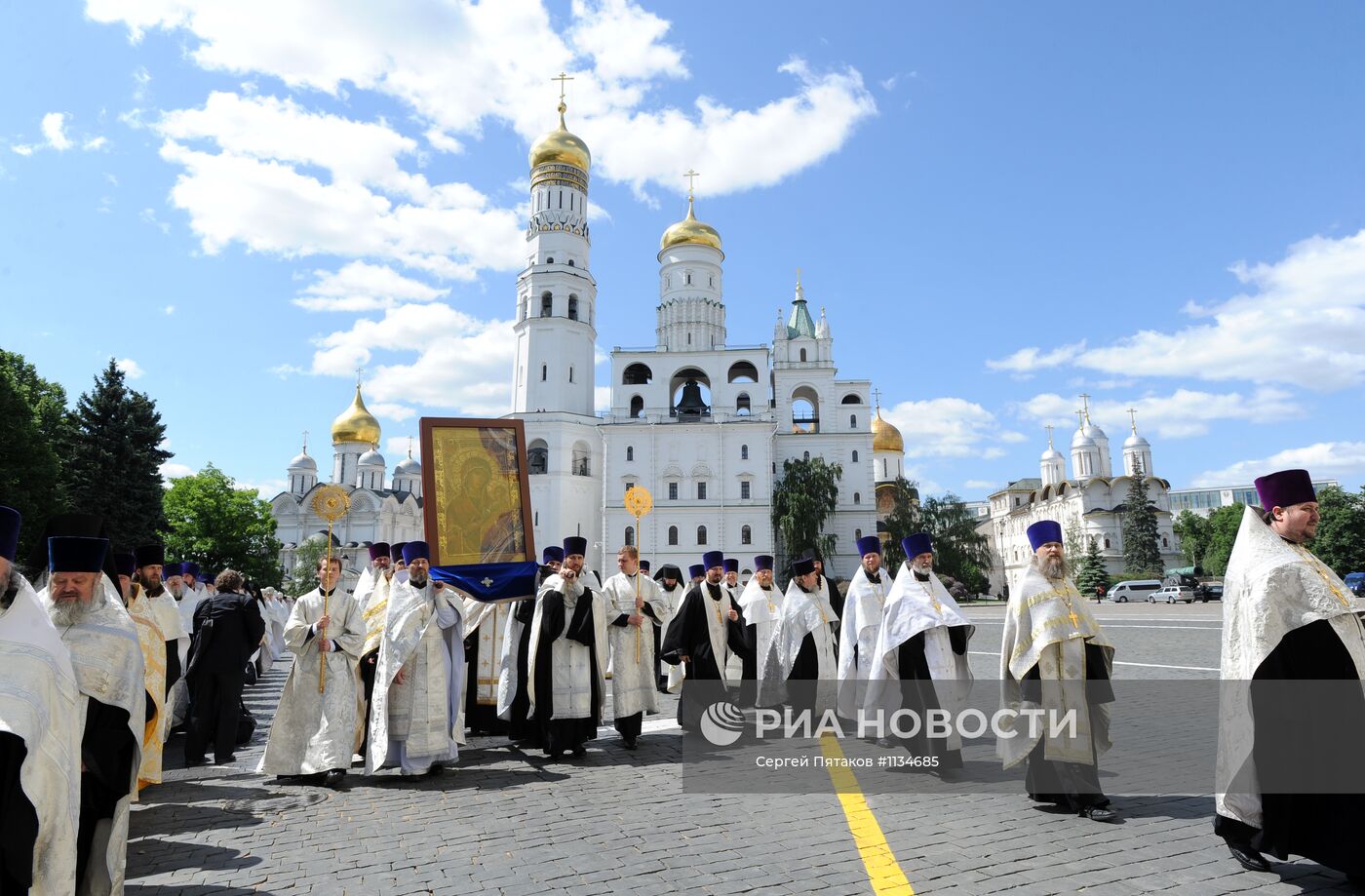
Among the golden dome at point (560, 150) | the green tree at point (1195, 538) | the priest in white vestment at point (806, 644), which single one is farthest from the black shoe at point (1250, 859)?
the green tree at point (1195, 538)

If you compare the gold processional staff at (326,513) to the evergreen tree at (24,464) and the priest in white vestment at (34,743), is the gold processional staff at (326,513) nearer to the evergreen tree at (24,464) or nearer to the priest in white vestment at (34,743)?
the priest in white vestment at (34,743)

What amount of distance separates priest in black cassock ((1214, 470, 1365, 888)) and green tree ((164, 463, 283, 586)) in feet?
161

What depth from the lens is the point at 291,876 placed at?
4.49 metres

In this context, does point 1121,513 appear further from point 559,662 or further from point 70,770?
point 70,770

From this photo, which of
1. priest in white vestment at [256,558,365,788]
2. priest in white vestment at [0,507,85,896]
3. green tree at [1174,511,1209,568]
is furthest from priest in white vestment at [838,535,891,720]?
green tree at [1174,511,1209,568]

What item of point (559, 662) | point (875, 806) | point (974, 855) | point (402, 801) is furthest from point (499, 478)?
point (974, 855)

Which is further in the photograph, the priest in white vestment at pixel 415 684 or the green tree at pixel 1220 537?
the green tree at pixel 1220 537

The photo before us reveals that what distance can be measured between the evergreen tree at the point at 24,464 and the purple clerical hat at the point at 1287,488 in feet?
99.9

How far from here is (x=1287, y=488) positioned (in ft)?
14.8

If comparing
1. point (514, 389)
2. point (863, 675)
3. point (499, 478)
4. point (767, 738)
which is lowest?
point (767, 738)

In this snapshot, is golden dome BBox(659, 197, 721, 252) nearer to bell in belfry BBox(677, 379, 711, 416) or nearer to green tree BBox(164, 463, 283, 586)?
bell in belfry BBox(677, 379, 711, 416)

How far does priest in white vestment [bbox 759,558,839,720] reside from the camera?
8805mm

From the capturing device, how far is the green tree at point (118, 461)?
32719 millimetres

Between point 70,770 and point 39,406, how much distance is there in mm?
35922
